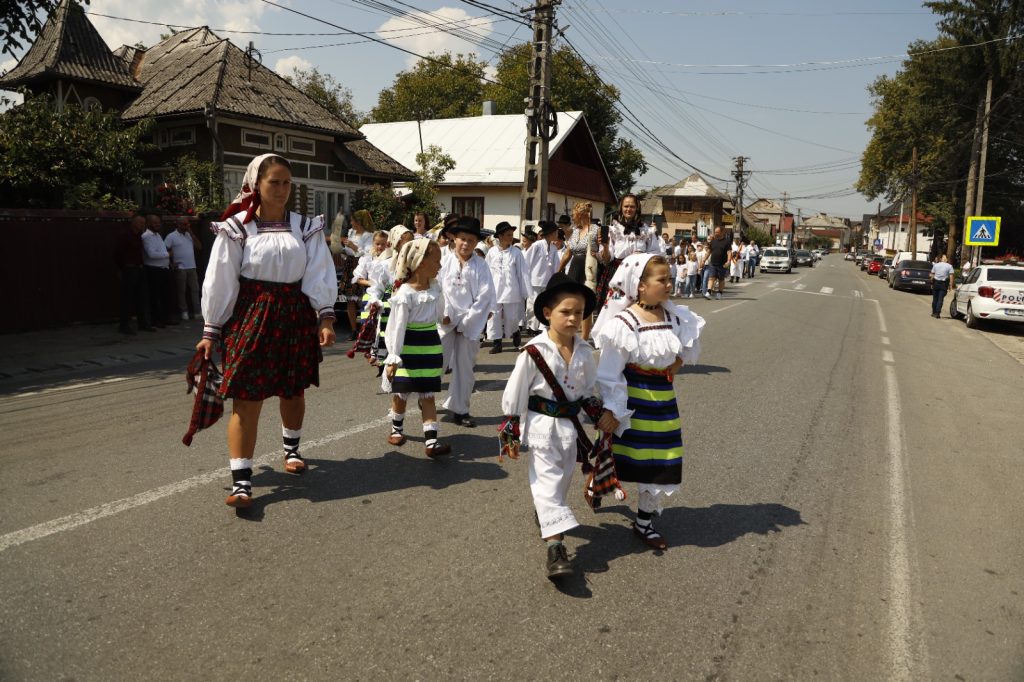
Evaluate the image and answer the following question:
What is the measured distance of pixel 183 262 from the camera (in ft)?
43.6

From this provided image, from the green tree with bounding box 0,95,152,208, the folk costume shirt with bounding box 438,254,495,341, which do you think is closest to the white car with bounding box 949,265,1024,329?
the folk costume shirt with bounding box 438,254,495,341

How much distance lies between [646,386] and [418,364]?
6.77 ft

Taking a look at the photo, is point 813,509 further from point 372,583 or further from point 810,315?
point 810,315

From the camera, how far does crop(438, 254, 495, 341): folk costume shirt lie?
652 centimetres

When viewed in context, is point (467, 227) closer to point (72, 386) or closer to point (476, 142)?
point (72, 386)

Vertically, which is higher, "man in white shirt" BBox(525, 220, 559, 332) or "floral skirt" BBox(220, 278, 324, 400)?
"man in white shirt" BBox(525, 220, 559, 332)

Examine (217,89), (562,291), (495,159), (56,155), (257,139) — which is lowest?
(562,291)

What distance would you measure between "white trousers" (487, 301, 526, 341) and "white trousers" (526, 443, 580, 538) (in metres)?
6.25

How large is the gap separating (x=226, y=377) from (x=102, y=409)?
11.3 ft

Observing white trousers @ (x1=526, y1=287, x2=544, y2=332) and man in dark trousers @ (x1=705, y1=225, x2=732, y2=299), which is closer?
white trousers @ (x1=526, y1=287, x2=544, y2=332)

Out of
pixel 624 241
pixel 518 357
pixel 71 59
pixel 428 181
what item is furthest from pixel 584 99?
pixel 518 357

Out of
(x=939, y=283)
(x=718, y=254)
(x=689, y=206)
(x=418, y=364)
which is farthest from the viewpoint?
(x=689, y=206)

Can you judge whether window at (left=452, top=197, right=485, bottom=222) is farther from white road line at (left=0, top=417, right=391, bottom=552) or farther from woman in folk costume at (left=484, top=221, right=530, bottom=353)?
white road line at (left=0, top=417, right=391, bottom=552)

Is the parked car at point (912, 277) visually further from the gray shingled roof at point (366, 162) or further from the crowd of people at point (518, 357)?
the crowd of people at point (518, 357)
